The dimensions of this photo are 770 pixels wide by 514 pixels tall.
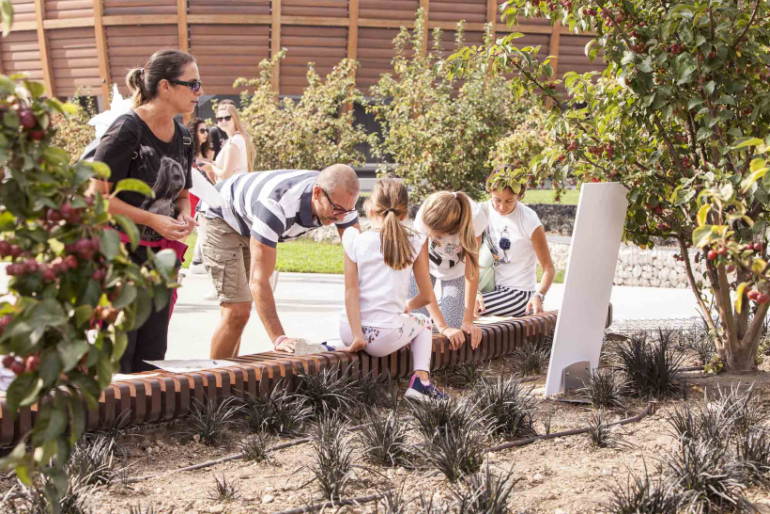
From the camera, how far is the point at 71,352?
169 cm

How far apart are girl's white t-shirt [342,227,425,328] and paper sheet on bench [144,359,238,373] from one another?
0.74 metres

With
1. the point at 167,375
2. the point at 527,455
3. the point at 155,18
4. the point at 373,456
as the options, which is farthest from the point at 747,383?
the point at 155,18

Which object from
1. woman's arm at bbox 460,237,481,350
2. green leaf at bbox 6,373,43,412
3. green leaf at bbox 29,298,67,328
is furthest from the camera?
woman's arm at bbox 460,237,481,350

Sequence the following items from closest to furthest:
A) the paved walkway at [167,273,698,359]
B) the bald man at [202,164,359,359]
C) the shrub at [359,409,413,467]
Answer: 1. the shrub at [359,409,413,467]
2. the bald man at [202,164,359,359]
3. the paved walkway at [167,273,698,359]

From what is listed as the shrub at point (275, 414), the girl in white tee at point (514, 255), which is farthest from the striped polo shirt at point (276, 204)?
the girl in white tee at point (514, 255)

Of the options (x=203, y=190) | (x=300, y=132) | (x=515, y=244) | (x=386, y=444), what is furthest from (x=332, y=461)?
(x=300, y=132)

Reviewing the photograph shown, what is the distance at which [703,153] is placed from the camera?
4.86m

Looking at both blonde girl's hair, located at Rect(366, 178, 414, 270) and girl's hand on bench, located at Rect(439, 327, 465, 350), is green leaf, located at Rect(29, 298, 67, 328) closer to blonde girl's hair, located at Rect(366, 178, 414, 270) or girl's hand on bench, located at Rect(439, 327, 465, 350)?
blonde girl's hair, located at Rect(366, 178, 414, 270)

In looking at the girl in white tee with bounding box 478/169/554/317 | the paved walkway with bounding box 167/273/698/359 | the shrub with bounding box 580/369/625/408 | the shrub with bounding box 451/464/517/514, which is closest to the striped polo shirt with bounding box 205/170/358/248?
the shrub with bounding box 580/369/625/408

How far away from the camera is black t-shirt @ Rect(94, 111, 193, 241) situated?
3949mm

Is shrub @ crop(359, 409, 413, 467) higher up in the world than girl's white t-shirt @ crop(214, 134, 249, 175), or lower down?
lower down

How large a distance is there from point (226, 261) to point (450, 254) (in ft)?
4.77

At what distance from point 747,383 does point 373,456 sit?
2407 mm

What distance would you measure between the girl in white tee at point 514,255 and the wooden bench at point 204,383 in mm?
1126
